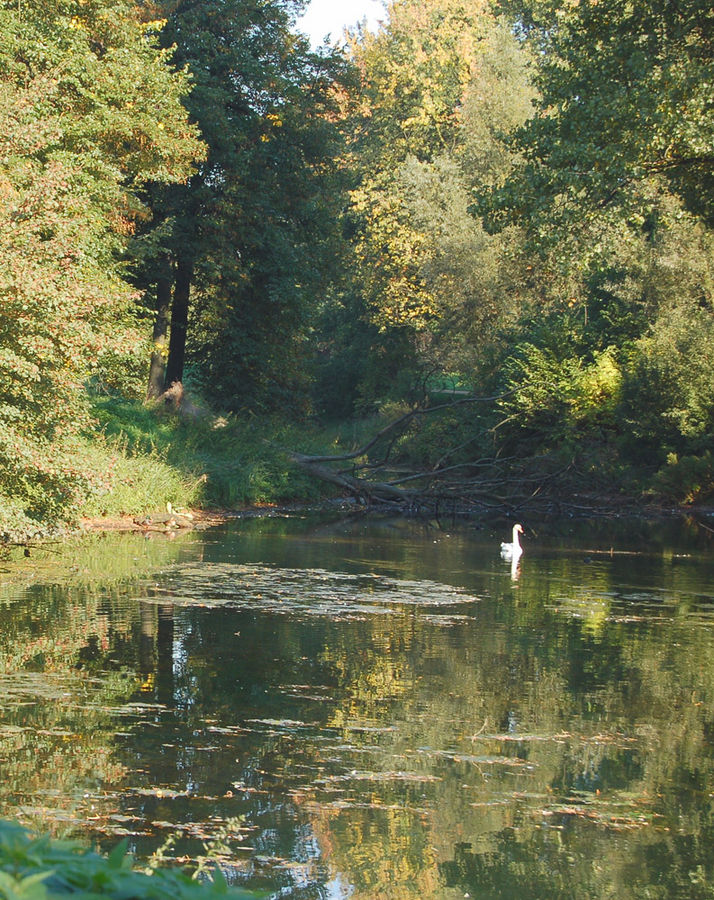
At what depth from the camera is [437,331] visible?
46.6m

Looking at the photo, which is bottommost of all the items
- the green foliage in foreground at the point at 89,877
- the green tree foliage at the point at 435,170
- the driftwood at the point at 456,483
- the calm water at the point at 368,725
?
the calm water at the point at 368,725

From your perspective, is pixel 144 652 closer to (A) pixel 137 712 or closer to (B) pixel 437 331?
(A) pixel 137 712

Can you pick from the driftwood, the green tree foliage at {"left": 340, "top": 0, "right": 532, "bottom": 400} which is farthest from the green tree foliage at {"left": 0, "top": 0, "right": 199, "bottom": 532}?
the green tree foliage at {"left": 340, "top": 0, "right": 532, "bottom": 400}

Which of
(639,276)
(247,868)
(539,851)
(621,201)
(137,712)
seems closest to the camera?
(247,868)

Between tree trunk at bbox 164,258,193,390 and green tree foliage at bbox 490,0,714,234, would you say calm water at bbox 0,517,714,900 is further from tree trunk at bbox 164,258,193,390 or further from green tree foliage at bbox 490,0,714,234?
tree trunk at bbox 164,258,193,390

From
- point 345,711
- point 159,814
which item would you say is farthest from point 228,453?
point 159,814

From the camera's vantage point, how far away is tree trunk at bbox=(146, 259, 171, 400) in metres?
30.7

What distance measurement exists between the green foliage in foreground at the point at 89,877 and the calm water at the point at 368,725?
7.98ft

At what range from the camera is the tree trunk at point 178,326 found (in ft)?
102

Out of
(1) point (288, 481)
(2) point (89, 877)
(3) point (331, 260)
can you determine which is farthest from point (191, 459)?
(2) point (89, 877)

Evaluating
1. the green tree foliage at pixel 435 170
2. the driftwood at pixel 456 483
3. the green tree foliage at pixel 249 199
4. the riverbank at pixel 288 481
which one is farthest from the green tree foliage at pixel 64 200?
the green tree foliage at pixel 435 170

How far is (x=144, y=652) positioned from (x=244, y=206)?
21.1 m

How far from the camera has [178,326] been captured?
31.6 meters

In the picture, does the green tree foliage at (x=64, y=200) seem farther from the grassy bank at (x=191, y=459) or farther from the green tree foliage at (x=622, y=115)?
the green tree foliage at (x=622, y=115)
